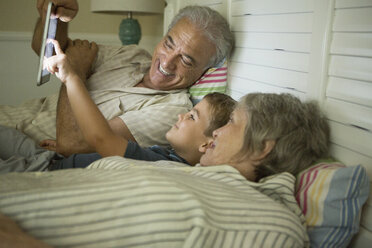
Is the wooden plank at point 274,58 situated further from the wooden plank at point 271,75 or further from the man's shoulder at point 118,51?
the man's shoulder at point 118,51

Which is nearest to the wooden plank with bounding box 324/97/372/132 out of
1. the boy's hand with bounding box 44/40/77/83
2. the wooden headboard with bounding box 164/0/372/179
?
the wooden headboard with bounding box 164/0/372/179

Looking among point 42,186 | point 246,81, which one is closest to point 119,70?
point 246,81

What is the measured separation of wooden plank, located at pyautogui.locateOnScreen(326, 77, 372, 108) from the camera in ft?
3.53

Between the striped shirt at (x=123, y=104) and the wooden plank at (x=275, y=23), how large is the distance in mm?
433

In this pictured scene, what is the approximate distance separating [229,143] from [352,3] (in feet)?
1.78

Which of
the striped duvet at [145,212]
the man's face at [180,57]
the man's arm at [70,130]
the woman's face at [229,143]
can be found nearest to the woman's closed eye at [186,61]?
the man's face at [180,57]

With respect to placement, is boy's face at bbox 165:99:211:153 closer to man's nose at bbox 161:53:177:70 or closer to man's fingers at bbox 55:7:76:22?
man's nose at bbox 161:53:177:70

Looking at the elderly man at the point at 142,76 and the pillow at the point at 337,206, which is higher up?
the elderly man at the point at 142,76

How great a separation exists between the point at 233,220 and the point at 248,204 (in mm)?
63

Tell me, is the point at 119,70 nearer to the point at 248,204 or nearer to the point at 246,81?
the point at 246,81

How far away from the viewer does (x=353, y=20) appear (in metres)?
1.12

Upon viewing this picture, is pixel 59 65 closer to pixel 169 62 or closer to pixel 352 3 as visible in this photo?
pixel 169 62

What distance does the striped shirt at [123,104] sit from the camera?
169 centimetres

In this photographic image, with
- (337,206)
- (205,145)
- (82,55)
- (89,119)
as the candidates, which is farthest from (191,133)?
(82,55)
